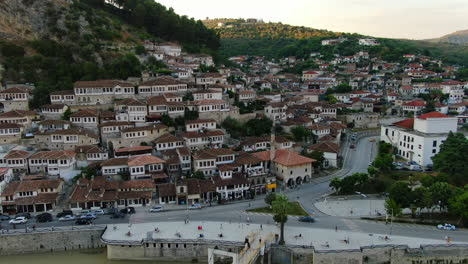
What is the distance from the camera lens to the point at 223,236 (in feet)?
A: 79.8

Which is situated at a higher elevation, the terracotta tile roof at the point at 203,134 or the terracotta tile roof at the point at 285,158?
the terracotta tile roof at the point at 203,134

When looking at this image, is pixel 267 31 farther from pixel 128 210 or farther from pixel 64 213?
pixel 64 213

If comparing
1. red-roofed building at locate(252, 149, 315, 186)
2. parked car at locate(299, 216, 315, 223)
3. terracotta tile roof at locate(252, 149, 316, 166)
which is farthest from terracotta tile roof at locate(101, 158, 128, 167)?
parked car at locate(299, 216, 315, 223)

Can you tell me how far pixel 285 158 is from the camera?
113 feet

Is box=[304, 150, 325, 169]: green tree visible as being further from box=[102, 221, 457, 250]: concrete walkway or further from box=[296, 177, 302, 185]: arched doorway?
box=[102, 221, 457, 250]: concrete walkway

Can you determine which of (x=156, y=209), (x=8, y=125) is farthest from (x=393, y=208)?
(x=8, y=125)

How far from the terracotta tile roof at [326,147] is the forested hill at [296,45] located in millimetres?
48304

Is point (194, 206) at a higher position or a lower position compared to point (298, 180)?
lower

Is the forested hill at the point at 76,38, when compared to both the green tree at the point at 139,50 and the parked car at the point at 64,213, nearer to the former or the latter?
the green tree at the point at 139,50

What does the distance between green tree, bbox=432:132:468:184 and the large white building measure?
8.42ft

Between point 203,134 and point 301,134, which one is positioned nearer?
point 203,134

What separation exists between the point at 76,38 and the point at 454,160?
4781 cm

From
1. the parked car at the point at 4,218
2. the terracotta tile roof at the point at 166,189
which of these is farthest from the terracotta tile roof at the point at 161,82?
the parked car at the point at 4,218

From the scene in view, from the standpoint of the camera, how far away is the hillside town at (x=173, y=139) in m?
29.9
